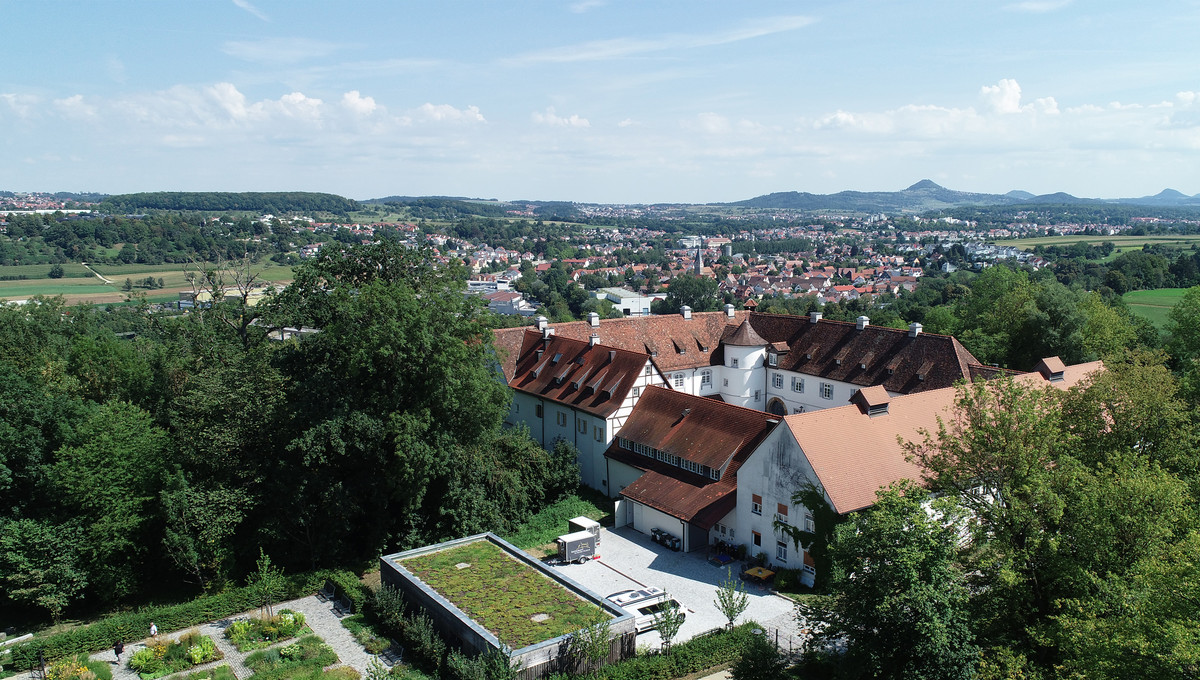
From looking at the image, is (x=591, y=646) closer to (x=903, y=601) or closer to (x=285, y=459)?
(x=903, y=601)

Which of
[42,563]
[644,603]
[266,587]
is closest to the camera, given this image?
[644,603]

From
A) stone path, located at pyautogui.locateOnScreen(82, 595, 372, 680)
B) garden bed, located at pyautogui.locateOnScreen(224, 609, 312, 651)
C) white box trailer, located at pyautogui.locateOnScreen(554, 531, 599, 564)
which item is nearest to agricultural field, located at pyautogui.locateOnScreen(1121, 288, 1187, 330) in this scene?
white box trailer, located at pyautogui.locateOnScreen(554, 531, 599, 564)

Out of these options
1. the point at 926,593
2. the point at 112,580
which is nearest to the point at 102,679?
the point at 112,580

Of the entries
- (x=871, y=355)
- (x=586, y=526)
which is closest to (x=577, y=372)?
(x=586, y=526)

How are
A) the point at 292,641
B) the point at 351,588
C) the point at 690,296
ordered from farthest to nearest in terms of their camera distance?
the point at 690,296 → the point at 351,588 → the point at 292,641

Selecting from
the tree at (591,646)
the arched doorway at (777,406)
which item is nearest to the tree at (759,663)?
the tree at (591,646)

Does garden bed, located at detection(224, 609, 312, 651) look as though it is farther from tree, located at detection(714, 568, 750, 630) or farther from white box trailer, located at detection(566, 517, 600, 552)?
tree, located at detection(714, 568, 750, 630)
